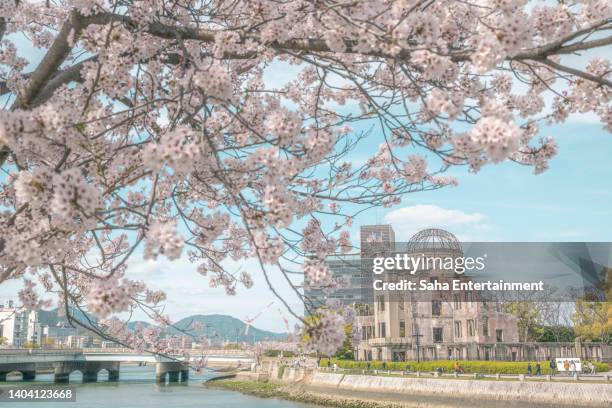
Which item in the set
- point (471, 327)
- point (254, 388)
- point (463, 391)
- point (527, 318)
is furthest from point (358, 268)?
point (527, 318)

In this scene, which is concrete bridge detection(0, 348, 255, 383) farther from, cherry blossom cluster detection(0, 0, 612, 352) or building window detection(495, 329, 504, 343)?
cherry blossom cluster detection(0, 0, 612, 352)

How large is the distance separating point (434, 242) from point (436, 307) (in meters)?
8.04

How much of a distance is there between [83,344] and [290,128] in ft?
639

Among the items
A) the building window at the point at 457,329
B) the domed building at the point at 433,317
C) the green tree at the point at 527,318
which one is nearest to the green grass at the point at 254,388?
the domed building at the point at 433,317

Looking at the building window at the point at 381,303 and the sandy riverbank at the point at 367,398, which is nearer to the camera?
the sandy riverbank at the point at 367,398

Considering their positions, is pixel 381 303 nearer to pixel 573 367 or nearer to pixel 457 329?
pixel 457 329

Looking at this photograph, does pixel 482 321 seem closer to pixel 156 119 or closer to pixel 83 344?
pixel 156 119

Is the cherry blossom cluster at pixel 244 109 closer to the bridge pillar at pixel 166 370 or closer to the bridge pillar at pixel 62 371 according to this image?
the bridge pillar at pixel 166 370

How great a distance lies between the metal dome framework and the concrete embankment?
1579 cm

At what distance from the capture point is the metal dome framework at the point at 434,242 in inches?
2184

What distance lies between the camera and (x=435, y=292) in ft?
195

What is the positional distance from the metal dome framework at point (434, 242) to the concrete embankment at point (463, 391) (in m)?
15.8

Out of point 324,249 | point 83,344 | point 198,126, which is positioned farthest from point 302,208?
point 83,344

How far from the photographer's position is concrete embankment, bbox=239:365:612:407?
95.7ft
